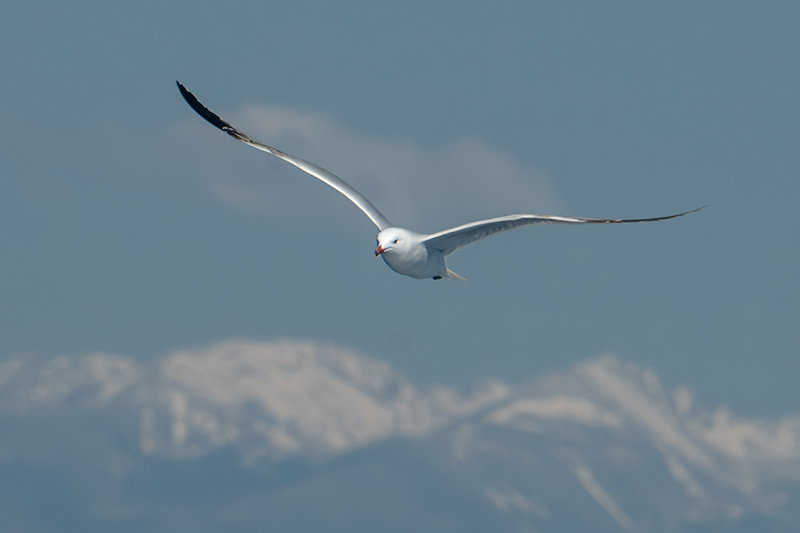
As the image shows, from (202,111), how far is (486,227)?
65.6 feet

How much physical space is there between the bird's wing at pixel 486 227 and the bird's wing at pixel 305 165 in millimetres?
3220

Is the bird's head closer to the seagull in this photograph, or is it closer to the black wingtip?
the seagull

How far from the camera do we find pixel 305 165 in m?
45.6

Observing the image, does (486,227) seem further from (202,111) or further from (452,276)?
(202,111)

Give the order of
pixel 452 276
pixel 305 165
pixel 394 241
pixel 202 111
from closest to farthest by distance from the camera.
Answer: pixel 394 241
pixel 452 276
pixel 305 165
pixel 202 111

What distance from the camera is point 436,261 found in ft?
132

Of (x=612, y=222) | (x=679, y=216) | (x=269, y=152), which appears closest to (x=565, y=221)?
(x=612, y=222)

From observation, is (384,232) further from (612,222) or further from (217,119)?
(217,119)

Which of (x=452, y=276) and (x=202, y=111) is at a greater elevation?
(x=202, y=111)

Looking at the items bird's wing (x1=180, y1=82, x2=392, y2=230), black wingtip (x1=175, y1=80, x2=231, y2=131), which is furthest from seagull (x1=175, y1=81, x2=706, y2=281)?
black wingtip (x1=175, y1=80, x2=231, y2=131)

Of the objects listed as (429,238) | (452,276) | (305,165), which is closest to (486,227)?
(429,238)

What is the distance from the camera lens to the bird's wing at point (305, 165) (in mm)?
42562

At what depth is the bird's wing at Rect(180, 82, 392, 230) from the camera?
42562mm

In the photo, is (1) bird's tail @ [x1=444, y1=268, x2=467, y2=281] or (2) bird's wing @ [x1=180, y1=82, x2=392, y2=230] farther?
(2) bird's wing @ [x1=180, y1=82, x2=392, y2=230]
